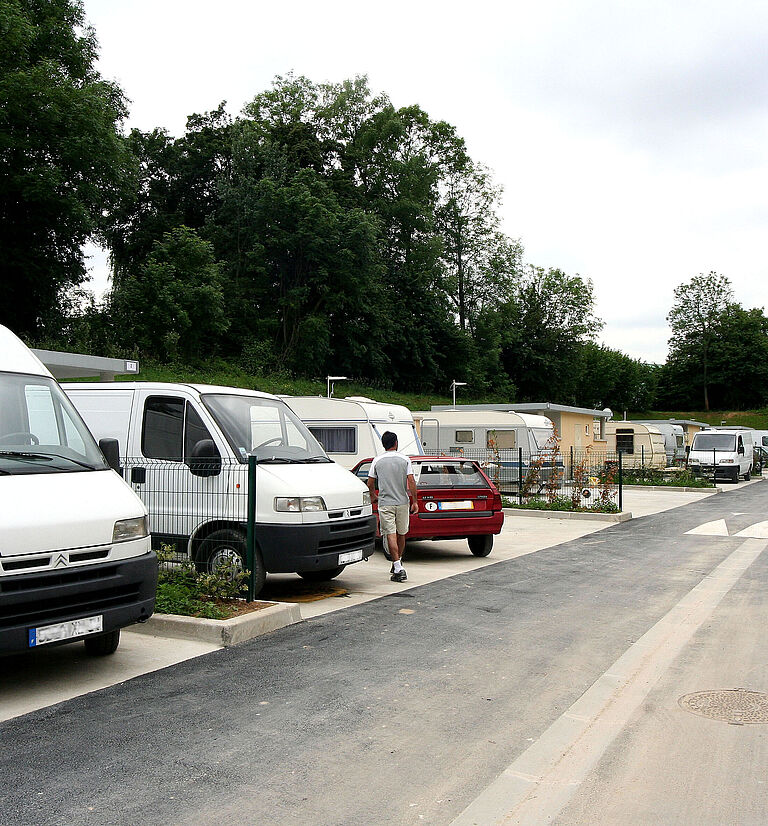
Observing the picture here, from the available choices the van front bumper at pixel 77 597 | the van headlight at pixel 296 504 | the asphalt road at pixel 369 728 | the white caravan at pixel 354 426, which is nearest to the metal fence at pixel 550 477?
the white caravan at pixel 354 426

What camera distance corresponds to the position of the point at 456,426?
31.1 m

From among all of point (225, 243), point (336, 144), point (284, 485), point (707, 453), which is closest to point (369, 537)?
point (284, 485)

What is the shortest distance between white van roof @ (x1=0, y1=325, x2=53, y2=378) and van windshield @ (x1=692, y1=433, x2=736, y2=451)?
3740 cm

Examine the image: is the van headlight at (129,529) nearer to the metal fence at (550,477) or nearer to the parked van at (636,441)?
the metal fence at (550,477)

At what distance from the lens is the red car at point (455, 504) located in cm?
1256

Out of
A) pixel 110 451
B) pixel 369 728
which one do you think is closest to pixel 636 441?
pixel 110 451

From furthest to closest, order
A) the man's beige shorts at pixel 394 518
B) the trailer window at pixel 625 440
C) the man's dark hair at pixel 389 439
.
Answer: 1. the trailer window at pixel 625 440
2. the man's beige shorts at pixel 394 518
3. the man's dark hair at pixel 389 439

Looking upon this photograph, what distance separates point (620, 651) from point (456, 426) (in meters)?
24.1

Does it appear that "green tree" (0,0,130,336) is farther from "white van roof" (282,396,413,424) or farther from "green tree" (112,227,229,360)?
"white van roof" (282,396,413,424)

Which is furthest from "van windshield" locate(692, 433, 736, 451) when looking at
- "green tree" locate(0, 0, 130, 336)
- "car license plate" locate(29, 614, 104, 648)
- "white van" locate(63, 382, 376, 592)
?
"car license plate" locate(29, 614, 104, 648)

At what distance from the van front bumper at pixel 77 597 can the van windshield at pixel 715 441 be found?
37775 mm

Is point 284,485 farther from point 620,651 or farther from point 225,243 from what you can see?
point 225,243

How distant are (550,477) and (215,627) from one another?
16.3 metres

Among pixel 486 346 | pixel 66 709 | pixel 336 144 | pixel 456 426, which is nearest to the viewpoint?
pixel 66 709
